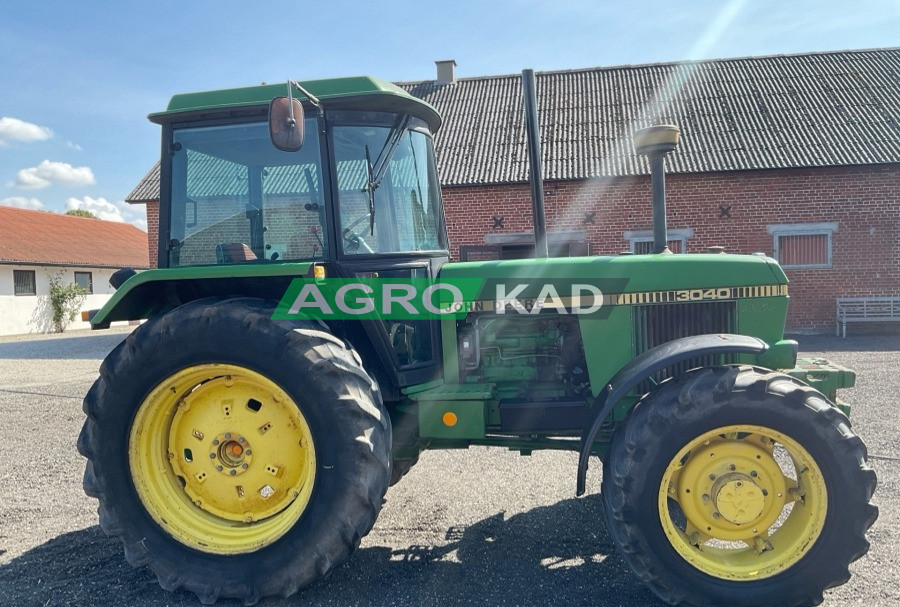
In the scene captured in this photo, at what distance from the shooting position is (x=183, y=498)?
3.10m

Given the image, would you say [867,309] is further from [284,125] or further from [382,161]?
[284,125]

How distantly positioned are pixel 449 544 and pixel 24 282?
21988mm

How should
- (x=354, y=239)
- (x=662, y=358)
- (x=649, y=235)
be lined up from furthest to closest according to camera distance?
(x=649, y=235), (x=354, y=239), (x=662, y=358)

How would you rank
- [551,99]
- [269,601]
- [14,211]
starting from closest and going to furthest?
[269,601], [551,99], [14,211]

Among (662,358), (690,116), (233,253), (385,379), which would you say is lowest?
(385,379)

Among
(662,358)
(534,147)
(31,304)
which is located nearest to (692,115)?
(534,147)

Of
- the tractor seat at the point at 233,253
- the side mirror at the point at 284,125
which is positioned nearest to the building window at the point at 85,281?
the tractor seat at the point at 233,253

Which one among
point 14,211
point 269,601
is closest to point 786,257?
point 269,601

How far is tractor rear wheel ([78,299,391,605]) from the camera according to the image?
2.78 meters

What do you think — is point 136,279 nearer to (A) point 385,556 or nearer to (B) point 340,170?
(B) point 340,170

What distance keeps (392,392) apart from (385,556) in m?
0.84

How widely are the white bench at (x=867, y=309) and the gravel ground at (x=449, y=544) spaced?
755 cm

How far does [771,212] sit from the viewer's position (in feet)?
40.9

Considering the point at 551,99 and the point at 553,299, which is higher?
the point at 551,99
